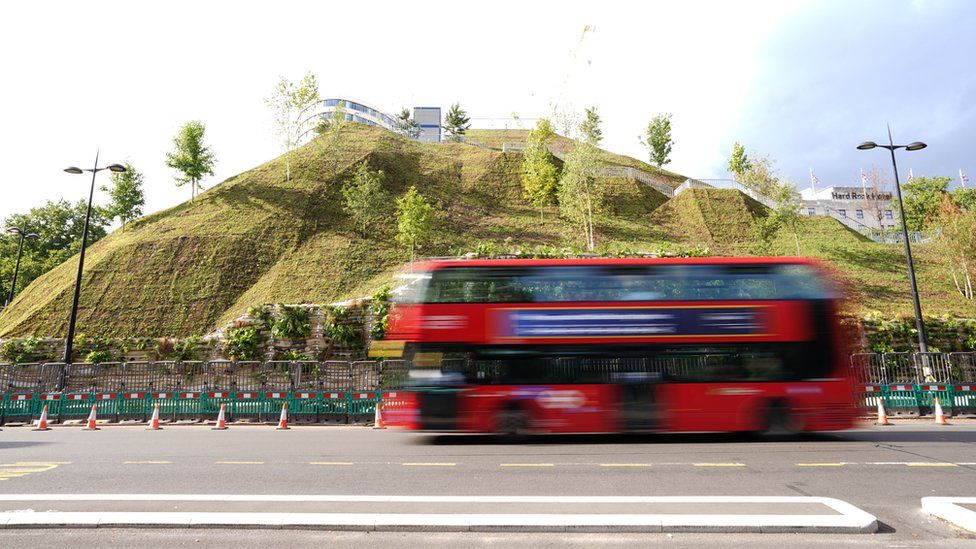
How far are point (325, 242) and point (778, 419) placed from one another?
3497 cm

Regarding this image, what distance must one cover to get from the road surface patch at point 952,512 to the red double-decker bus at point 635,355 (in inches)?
185

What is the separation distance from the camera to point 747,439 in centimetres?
1097

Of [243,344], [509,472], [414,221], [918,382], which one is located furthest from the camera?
[414,221]

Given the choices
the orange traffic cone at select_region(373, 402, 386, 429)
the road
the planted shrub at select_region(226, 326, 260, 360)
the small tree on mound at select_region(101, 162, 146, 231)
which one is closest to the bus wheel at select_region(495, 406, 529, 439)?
the road

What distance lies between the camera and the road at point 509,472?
474cm

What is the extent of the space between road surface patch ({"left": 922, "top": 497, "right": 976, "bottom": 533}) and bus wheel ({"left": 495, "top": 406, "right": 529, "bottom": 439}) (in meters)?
6.61

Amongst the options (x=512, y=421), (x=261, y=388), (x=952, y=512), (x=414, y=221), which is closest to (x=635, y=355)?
(x=512, y=421)

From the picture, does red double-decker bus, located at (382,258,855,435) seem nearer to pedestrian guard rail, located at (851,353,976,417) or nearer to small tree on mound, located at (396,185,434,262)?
pedestrian guard rail, located at (851,353,976,417)

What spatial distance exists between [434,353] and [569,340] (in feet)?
9.49

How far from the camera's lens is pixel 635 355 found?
1033 centimetres

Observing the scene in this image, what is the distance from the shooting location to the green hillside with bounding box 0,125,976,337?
30828 mm

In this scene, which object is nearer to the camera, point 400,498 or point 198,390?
point 400,498

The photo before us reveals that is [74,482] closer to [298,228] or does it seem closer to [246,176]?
[298,228]

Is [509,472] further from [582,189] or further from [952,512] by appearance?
[582,189]
